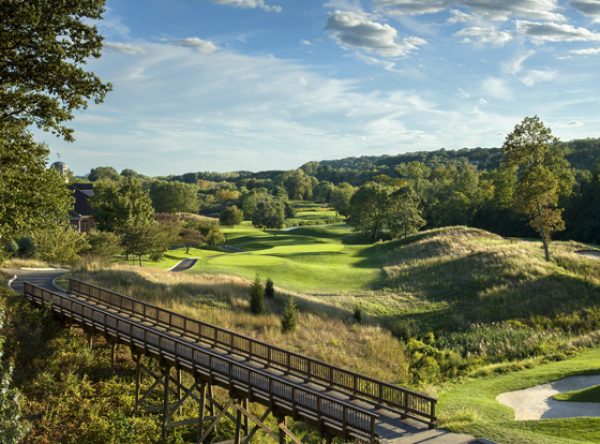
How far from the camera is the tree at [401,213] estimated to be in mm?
88562

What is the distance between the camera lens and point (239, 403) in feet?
67.6

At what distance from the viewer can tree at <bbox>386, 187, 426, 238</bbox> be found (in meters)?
88.6

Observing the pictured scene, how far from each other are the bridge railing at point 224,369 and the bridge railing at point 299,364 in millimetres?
1207

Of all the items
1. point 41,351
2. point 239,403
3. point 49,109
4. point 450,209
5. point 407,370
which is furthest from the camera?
point 450,209

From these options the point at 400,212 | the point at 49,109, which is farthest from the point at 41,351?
the point at 400,212

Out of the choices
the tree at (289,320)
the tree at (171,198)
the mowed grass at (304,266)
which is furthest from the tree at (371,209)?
the tree at (289,320)

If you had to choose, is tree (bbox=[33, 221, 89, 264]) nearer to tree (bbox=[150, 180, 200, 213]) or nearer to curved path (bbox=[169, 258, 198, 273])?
curved path (bbox=[169, 258, 198, 273])

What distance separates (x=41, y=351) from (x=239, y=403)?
12252 mm

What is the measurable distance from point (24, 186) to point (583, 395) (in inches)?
1053

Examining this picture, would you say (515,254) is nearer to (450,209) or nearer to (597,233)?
(597,233)

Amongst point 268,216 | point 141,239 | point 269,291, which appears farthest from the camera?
point 268,216

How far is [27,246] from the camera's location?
52.7 m

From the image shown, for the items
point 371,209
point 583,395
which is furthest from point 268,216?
point 583,395

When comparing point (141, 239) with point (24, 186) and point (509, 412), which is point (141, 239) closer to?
point (24, 186)
